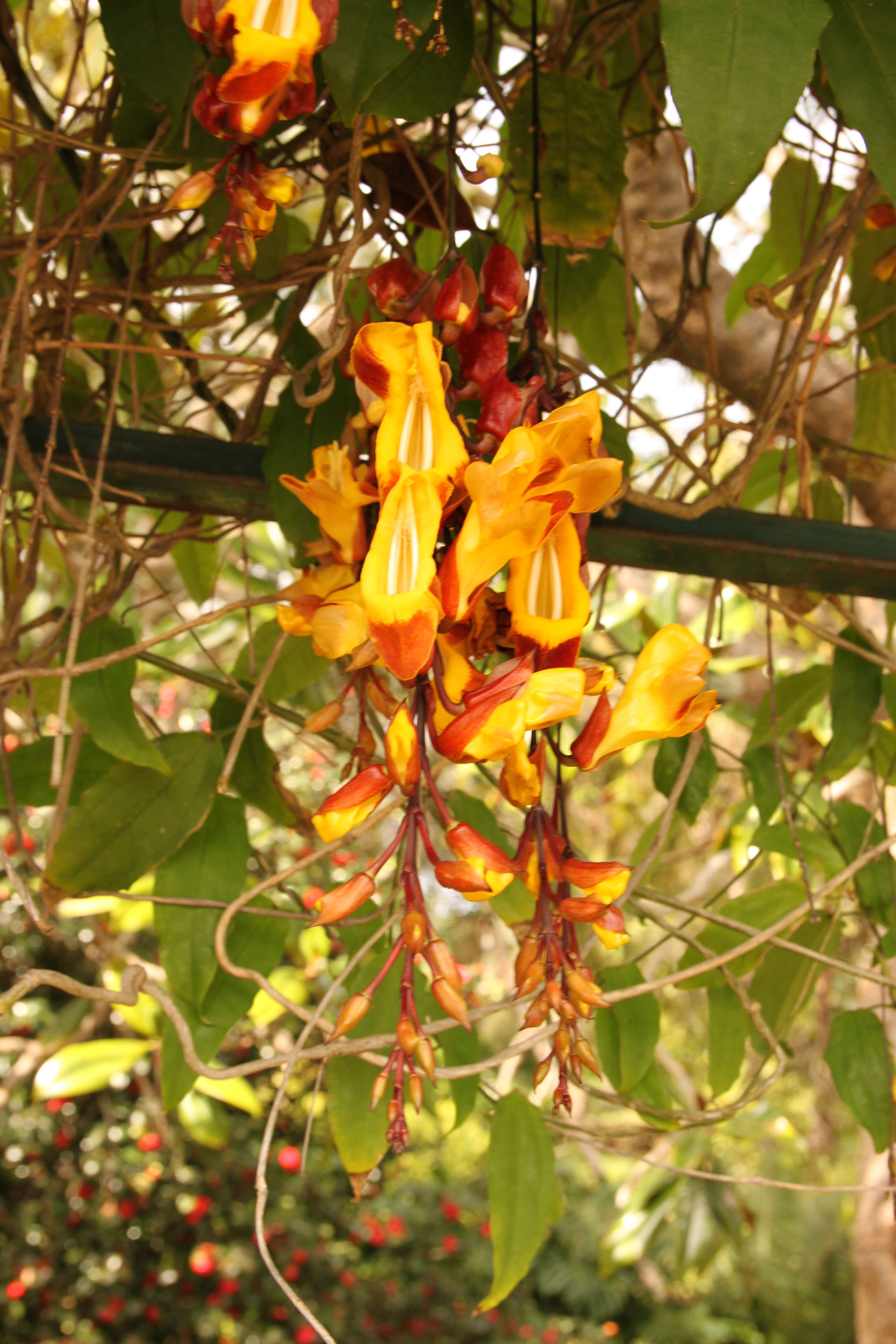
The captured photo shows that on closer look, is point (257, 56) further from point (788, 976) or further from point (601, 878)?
point (788, 976)

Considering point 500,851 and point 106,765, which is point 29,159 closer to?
point 106,765

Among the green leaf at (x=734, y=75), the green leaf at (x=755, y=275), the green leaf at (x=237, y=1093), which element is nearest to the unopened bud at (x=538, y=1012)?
the green leaf at (x=734, y=75)

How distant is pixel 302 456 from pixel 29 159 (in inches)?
18.3

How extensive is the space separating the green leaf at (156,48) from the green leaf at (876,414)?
1.63 ft

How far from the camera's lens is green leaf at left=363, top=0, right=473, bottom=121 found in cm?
34

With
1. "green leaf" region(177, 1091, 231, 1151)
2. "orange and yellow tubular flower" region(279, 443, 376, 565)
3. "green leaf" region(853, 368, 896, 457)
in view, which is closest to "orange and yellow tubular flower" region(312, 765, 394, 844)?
"orange and yellow tubular flower" region(279, 443, 376, 565)

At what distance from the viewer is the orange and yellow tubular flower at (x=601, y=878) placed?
12.2 inches

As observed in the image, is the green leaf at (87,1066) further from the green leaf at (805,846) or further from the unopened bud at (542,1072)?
the unopened bud at (542,1072)

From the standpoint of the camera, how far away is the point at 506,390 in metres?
0.32

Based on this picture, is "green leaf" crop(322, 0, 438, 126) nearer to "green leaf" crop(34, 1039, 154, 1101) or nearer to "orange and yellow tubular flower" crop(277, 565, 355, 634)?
"orange and yellow tubular flower" crop(277, 565, 355, 634)

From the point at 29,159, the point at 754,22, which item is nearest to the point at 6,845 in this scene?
the point at 29,159

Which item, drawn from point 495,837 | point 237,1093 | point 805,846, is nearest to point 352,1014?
point 495,837

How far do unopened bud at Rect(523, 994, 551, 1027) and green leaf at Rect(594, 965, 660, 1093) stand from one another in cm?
29

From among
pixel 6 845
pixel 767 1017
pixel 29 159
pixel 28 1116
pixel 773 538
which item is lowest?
pixel 28 1116
